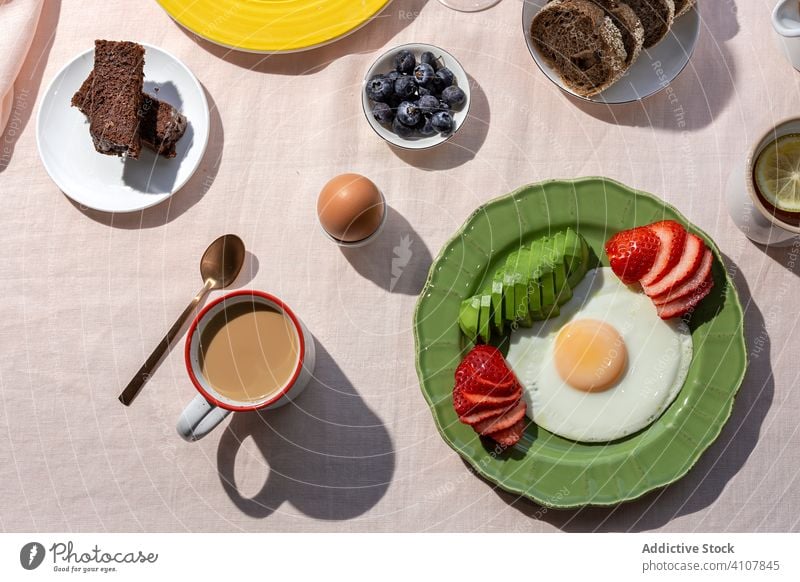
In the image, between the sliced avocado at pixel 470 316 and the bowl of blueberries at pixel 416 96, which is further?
the bowl of blueberries at pixel 416 96

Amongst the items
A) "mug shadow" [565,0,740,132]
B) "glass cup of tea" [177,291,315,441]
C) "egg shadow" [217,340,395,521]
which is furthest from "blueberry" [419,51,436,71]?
"egg shadow" [217,340,395,521]

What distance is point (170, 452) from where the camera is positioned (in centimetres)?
170

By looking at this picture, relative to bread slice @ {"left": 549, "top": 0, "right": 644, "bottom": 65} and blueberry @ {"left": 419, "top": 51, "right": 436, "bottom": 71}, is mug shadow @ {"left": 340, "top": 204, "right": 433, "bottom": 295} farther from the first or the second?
bread slice @ {"left": 549, "top": 0, "right": 644, "bottom": 65}

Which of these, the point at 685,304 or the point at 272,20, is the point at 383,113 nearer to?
the point at 272,20

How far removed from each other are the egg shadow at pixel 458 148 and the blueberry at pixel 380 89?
12 cm

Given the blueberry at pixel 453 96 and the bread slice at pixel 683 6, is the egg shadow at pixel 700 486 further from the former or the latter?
the blueberry at pixel 453 96

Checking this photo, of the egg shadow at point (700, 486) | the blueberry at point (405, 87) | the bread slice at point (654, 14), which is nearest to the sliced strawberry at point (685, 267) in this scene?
the egg shadow at point (700, 486)

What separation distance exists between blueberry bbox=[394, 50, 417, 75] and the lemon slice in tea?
83 centimetres

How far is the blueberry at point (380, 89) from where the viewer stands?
1685 millimetres

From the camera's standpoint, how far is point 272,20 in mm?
1763

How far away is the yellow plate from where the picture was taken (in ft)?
5.72

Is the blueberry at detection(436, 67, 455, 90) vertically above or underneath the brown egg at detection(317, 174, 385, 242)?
above


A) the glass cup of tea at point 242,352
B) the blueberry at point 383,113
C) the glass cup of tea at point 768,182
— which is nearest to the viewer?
the glass cup of tea at point 242,352
